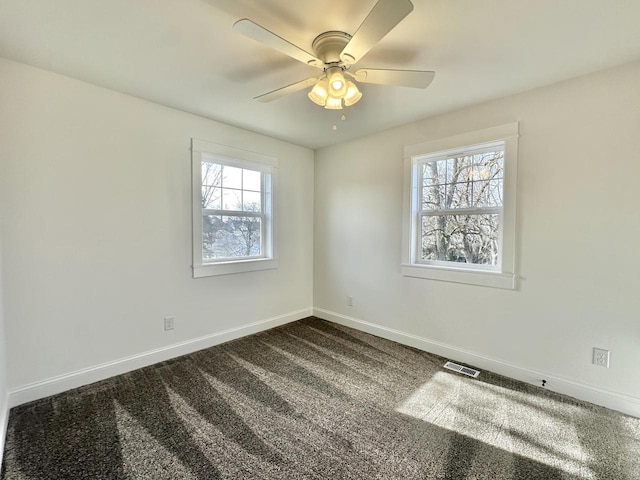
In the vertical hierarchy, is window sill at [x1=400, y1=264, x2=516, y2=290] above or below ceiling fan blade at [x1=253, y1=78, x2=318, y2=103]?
below

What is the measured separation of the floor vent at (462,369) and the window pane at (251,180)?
109 inches

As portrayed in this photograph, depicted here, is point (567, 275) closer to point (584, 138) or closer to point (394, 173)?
point (584, 138)

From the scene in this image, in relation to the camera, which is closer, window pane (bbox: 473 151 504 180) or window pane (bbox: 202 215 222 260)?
window pane (bbox: 473 151 504 180)

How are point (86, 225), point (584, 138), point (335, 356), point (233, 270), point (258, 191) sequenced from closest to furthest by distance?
point (584, 138), point (86, 225), point (335, 356), point (233, 270), point (258, 191)

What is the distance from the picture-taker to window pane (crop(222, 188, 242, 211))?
3.26 m

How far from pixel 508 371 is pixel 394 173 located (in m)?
2.17

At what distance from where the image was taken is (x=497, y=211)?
8.64ft

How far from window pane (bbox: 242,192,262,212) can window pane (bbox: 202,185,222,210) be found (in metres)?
0.32

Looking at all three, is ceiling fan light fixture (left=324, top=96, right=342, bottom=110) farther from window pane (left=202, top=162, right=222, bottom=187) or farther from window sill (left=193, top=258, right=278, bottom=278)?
window sill (left=193, top=258, right=278, bottom=278)

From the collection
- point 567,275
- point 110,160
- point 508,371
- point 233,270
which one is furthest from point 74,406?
point 567,275

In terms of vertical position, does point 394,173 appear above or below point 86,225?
above

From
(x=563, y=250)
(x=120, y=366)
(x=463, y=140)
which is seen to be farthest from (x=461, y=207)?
(x=120, y=366)

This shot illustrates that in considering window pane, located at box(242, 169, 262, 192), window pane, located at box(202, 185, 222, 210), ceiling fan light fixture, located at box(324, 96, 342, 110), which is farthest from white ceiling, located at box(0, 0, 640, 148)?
window pane, located at box(242, 169, 262, 192)

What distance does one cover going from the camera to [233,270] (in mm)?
3281
